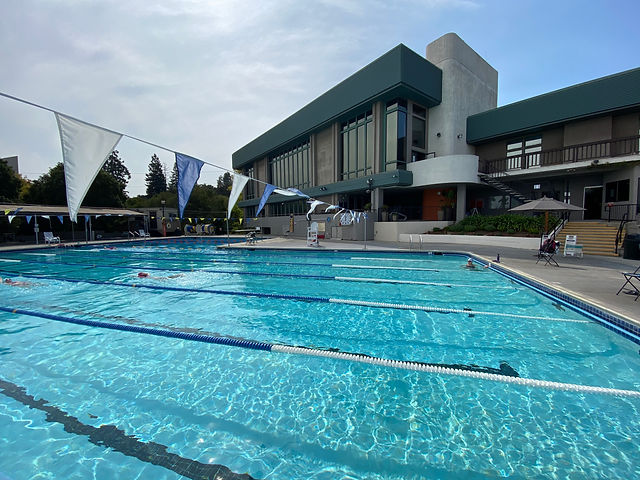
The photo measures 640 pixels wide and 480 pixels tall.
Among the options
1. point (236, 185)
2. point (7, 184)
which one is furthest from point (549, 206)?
point (7, 184)

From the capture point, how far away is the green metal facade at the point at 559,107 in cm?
1331

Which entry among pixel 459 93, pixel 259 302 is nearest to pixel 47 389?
pixel 259 302

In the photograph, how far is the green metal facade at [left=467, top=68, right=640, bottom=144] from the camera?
13312 millimetres

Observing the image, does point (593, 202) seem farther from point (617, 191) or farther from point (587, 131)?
point (587, 131)

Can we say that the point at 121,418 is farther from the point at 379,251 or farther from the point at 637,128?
the point at 637,128

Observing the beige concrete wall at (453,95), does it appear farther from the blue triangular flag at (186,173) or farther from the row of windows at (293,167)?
the blue triangular flag at (186,173)

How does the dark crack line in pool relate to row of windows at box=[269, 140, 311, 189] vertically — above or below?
below

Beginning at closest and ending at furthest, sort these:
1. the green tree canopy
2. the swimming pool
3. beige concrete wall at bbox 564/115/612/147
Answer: the swimming pool
beige concrete wall at bbox 564/115/612/147
the green tree canopy

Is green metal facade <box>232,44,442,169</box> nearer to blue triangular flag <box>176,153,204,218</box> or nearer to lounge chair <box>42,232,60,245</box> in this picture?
blue triangular flag <box>176,153,204,218</box>

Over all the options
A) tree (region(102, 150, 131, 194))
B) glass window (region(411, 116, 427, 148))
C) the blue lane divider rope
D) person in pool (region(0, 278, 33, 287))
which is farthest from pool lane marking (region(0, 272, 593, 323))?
tree (region(102, 150, 131, 194))

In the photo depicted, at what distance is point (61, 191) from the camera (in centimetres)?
2597

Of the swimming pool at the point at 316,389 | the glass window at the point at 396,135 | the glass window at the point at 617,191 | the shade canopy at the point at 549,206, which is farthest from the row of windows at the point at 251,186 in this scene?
the glass window at the point at 617,191

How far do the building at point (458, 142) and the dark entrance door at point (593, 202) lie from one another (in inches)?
1.9

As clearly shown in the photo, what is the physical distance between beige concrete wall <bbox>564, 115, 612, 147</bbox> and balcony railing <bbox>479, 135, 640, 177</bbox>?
0.45 meters
